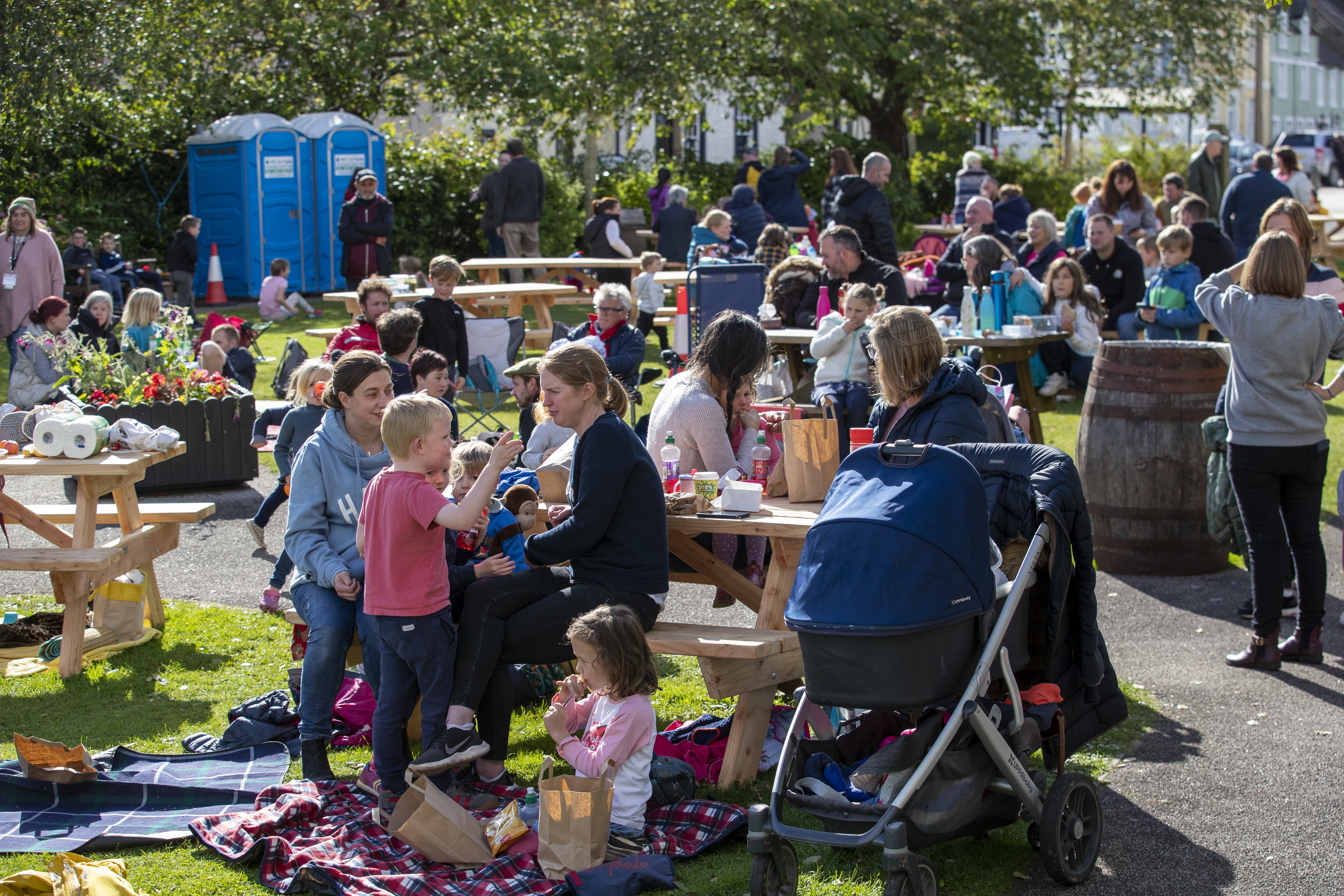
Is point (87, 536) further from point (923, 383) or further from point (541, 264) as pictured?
point (541, 264)

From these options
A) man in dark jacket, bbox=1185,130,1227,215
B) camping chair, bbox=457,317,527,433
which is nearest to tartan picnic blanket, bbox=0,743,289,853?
camping chair, bbox=457,317,527,433

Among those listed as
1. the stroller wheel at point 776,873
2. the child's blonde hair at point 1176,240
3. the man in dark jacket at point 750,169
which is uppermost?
the man in dark jacket at point 750,169

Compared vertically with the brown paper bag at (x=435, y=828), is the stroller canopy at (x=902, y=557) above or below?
above

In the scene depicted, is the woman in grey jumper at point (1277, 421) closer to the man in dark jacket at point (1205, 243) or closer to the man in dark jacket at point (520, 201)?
the man in dark jacket at point (1205, 243)

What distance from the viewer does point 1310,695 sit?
5305 mm

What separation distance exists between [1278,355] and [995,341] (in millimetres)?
3833

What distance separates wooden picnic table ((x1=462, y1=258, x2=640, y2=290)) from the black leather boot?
10911mm

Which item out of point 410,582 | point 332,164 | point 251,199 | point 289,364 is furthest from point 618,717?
point 332,164

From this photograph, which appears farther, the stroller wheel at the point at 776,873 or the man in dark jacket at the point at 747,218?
the man in dark jacket at the point at 747,218

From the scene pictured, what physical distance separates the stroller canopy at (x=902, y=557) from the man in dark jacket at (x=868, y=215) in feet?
25.7

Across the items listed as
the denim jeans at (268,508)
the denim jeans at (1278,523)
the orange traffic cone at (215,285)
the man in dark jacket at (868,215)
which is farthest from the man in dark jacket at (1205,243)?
the orange traffic cone at (215,285)

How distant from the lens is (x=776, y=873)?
12.1 ft

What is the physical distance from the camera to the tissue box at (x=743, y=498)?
471 cm

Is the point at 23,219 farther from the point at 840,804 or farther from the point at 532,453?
the point at 840,804
